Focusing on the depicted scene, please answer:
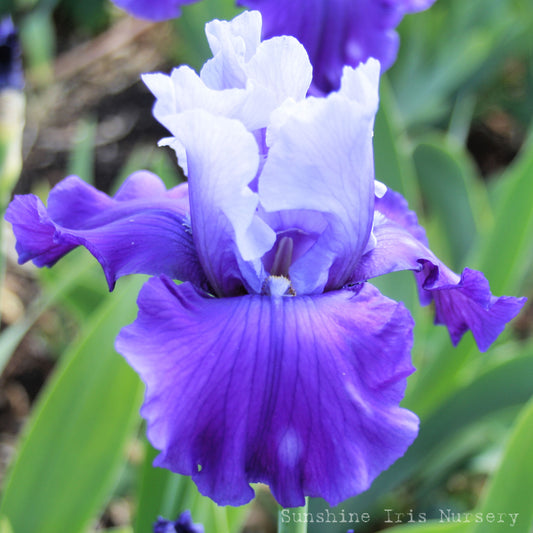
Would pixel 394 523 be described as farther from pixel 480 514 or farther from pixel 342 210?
pixel 342 210

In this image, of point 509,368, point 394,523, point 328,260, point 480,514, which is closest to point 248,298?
point 328,260

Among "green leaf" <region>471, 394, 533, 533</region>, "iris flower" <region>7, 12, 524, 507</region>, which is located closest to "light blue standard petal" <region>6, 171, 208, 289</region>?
"iris flower" <region>7, 12, 524, 507</region>

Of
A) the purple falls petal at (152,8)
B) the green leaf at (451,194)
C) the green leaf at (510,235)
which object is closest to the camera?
the green leaf at (510,235)

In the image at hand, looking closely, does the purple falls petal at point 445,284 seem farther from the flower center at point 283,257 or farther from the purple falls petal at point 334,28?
the purple falls petal at point 334,28

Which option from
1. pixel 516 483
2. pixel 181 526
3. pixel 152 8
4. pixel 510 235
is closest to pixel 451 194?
pixel 510 235

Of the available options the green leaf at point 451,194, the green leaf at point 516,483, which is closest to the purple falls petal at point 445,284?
the green leaf at point 516,483
